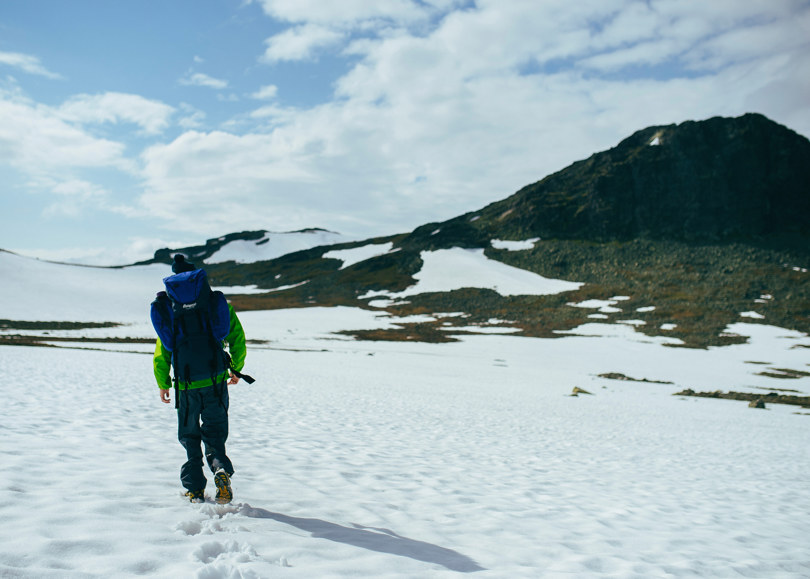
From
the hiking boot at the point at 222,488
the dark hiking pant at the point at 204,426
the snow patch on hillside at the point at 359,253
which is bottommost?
the hiking boot at the point at 222,488

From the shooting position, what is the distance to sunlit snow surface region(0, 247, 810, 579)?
4621 mm

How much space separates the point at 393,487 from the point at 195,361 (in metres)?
3.88

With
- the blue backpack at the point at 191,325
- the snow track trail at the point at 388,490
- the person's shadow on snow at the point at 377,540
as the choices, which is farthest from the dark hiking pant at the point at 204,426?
the person's shadow on snow at the point at 377,540

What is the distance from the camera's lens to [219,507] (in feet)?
18.4

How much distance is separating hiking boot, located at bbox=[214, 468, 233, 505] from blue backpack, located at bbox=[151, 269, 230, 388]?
3.60 ft

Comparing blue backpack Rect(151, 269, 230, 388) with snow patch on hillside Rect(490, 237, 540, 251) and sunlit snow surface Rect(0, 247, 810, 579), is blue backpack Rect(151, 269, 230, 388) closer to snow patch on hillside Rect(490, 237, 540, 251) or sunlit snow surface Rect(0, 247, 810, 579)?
sunlit snow surface Rect(0, 247, 810, 579)

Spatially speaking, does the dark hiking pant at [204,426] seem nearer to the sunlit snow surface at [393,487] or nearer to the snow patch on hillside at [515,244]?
the sunlit snow surface at [393,487]

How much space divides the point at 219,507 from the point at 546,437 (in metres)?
11.1

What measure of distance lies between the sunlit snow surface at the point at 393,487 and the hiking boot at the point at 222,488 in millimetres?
135

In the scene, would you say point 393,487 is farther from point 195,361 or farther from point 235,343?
point 195,361

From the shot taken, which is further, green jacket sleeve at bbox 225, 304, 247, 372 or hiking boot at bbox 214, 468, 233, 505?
green jacket sleeve at bbox 225, 304, 247, 372

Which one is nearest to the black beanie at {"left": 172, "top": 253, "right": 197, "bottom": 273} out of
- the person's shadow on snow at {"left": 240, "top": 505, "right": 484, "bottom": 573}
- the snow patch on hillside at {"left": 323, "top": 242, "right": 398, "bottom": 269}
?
the person's shadow on snow at {"left": 240, "top": 505, "right": 484, "bottom": 573}

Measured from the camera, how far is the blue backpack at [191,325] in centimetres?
589

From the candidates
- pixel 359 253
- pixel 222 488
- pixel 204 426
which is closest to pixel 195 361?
pixel 204 426
